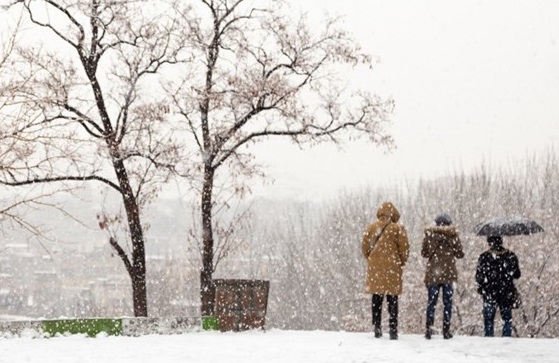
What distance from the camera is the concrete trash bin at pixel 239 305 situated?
13016 millimetres

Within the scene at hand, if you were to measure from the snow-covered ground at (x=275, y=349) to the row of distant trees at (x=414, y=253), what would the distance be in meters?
10.4

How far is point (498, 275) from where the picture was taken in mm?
11305

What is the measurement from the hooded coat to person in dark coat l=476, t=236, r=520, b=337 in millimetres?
1427

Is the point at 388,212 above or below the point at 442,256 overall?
above

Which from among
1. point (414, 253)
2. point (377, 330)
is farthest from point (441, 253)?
point (414, 253)

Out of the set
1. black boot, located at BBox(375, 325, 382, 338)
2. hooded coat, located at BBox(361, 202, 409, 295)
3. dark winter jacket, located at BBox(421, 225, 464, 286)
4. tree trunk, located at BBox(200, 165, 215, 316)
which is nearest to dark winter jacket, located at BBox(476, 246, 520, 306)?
dark winter jacket, located at BBox(421, 225, 464, 286)

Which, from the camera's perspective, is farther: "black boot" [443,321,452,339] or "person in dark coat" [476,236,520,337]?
"person in dark coat" [476,236,520,337]

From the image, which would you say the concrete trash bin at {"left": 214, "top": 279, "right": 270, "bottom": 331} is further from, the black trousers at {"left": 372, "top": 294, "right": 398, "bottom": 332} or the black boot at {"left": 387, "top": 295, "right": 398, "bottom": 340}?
the black boot at {"left": 387, "top": 295, "right": 398, "bottom": 340}

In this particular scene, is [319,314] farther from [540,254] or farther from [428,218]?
[540,254]

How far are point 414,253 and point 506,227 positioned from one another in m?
24.0

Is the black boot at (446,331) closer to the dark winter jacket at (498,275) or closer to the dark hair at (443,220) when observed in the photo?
the dark winter jacket at (498,275)

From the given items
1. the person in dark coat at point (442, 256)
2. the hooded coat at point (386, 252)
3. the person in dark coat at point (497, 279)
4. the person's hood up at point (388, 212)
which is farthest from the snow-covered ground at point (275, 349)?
the person's hood up at point (388, 212)

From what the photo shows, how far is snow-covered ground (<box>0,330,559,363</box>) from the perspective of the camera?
29.2ft

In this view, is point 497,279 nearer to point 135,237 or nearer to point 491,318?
point 491,318
